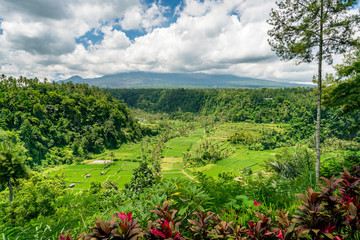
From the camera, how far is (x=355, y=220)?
1.37 meters

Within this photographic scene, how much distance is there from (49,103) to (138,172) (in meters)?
51.3

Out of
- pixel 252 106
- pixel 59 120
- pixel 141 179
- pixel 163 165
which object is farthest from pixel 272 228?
pixel 252 106

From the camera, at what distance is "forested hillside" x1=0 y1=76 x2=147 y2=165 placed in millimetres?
39031

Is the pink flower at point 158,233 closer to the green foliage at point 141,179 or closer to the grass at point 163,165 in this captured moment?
the green foliage at point 141,179

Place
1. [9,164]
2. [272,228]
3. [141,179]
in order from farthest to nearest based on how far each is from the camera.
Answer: [9,164], [141,179], [272,228]

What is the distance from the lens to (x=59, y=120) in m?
48.8

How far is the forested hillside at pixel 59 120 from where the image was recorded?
39.0 m

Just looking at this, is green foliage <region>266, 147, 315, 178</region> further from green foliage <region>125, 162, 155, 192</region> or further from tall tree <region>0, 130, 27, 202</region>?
tall tree <region>0, 130, 27, 202</region>

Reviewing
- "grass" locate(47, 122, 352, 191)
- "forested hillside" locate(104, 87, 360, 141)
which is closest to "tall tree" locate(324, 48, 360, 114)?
"forested hillside" locate(104, 87, 360, 141)

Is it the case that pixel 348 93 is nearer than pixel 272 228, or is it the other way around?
pixel 272 228

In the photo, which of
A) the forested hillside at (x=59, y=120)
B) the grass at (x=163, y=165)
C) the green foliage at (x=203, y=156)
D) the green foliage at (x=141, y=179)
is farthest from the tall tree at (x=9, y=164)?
the green foliage at (x=203, y=156)

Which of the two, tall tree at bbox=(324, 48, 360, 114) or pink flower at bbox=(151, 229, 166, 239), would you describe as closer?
pink flower at bbox=(151, 229, 166, 239)

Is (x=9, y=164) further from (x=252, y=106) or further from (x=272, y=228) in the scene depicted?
(x=252, y=106)

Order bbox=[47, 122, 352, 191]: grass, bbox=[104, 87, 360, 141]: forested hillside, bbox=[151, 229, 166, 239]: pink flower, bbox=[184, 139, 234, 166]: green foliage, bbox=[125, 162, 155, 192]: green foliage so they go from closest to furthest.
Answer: bbox=[151, 229, 166, 239]: pink flower
bbox=[125, 162, 155, 192]: green foliage
bbox=[47, 122, 352, 191]: grass
bbox=[184, 139, 234, 166]: green foliage
bbox=[104, 87, 360, 141]: forested hillside
